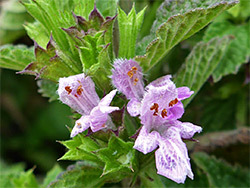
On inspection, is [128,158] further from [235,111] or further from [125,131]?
[235,111]

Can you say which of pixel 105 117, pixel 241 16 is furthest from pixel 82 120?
pixel 241 16

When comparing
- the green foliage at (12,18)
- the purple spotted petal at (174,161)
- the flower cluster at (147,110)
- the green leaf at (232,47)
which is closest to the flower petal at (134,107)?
the flower cluster at (147,110)

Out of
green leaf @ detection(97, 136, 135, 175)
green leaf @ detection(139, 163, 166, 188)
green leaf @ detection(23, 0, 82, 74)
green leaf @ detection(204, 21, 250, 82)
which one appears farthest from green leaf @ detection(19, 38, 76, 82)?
green leaf @ detection(204, 21, 250, 82)

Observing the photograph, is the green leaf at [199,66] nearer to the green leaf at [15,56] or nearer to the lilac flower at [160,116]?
the lilac flower at [160,116]

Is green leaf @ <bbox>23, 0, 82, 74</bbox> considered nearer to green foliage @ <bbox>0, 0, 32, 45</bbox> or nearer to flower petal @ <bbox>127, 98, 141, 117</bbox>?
flower petal @ <bbox>127, 98, 141, 117</bbox>

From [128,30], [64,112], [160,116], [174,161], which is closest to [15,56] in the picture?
[128,30]

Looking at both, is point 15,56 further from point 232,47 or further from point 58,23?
point 232,47
